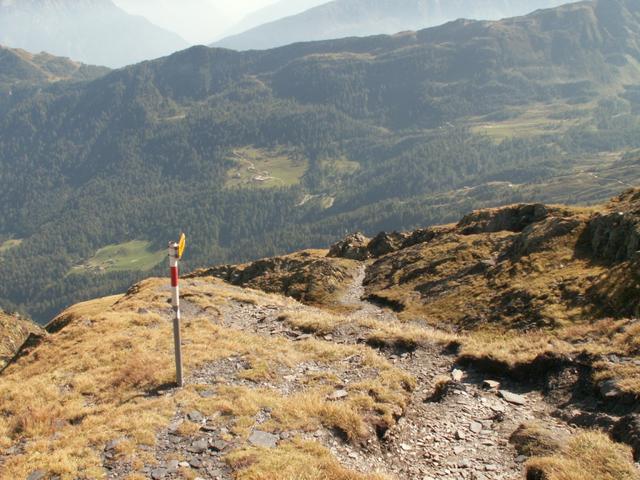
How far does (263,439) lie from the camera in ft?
48.6

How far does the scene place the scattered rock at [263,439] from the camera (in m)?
14.5

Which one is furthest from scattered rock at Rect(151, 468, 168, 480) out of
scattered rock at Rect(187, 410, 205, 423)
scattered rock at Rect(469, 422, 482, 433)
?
scattered rock at Rect(469, 422, 482, 433)

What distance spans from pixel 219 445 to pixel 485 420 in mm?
8838

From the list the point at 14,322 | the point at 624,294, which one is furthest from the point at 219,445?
the point at 14,322

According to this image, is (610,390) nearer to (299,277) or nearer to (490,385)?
(490,385)

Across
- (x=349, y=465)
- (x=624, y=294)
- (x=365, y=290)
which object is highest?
(x=349, y=465)

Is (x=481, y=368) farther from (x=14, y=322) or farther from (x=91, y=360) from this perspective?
(x=14, y=322)

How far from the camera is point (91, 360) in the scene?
2467cm

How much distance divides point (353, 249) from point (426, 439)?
66950mm

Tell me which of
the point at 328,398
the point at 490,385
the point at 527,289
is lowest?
the point at 527,289

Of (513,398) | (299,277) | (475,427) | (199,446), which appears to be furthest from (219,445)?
(299,277)

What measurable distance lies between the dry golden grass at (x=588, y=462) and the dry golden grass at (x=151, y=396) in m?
5.08

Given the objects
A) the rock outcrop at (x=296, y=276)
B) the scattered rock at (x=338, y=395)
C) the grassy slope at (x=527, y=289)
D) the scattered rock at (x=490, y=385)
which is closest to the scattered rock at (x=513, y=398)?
the scattered rock at (x=490, y=385)

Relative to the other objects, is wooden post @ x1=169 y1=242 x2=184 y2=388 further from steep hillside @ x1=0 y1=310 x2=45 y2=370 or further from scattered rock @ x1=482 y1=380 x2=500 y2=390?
steep hillside @ x1=0 y1=310 x2=45 y2=370
